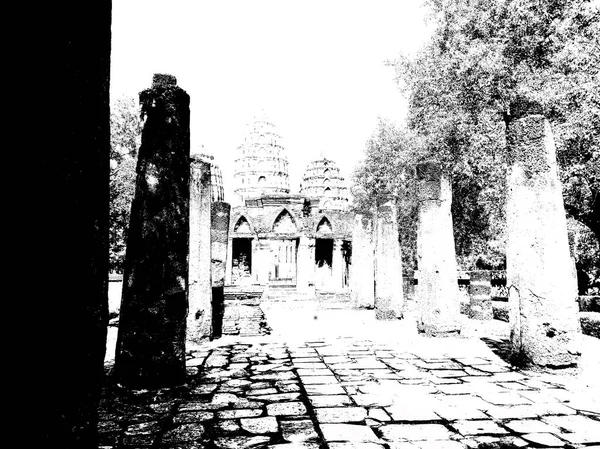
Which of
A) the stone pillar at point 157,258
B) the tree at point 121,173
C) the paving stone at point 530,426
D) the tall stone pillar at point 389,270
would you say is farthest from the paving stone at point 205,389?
the tree at point 121,173

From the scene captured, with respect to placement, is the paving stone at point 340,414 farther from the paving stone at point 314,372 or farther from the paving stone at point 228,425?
the paving stone at point 314,372

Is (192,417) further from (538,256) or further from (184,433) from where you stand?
(538,256)

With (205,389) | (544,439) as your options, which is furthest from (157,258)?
(544,439)

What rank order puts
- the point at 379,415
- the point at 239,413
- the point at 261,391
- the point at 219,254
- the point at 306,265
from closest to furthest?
the point at 379,415 → the point at 239,413 → the point at 261,391 → the point at 219,254 → the point at 306,265

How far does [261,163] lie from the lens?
49000 millimetres

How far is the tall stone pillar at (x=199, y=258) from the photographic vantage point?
24.6 feet

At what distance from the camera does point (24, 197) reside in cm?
103

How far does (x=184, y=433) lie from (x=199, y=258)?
4320 millimetres

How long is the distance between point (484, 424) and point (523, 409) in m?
0.65

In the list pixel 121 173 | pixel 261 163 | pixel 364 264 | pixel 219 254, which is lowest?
pixel 364 264

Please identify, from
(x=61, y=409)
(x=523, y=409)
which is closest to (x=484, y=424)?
(x=523, y=409)

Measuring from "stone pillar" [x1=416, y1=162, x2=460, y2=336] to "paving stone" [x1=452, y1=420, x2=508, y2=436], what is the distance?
4477 mm

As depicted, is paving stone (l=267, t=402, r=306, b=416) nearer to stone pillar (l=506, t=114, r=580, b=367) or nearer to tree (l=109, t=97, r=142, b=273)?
stone pillar (l=506, t=114, r=580, b=367)

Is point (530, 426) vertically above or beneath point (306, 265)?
beneath
